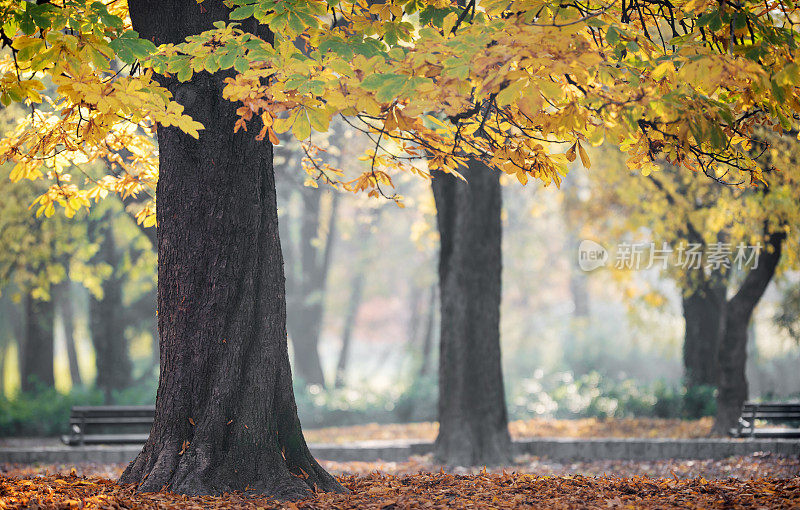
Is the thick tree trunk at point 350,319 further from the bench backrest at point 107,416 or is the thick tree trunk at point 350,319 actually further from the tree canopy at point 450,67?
the tree canopy at point 450,67

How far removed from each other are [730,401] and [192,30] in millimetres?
9724

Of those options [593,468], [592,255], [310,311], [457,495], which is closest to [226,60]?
[457,495]

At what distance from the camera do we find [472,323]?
9.30 metres

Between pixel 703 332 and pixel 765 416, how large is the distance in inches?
155

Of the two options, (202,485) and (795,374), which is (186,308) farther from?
(795,374)

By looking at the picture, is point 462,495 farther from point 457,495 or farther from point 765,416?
point 765,416

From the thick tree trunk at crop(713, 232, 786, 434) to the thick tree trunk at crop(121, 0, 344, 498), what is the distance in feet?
26.3

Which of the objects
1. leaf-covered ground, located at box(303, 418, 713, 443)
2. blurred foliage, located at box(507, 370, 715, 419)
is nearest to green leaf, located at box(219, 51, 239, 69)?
leaf-covered ground, located at box(303, 418, 713, 443)

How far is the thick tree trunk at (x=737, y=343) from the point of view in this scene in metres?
11.1

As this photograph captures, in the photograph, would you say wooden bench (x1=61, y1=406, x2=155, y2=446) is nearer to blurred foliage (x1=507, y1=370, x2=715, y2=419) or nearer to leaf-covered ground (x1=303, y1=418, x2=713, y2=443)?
leaf-covered ground (x1=303, y1=418, x2=713, y2=443)

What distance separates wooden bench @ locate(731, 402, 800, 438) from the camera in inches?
412

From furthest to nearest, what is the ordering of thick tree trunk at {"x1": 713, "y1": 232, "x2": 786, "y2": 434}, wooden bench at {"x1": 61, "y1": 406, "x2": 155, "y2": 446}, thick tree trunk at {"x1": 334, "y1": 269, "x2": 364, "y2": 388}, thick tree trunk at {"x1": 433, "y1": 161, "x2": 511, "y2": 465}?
thick tree trunk at {"x1": 334, "y1": 269, "x2": 364, "y2": 388}, thick tree trunk at {"x1": 713, "y1": 232, "x2": 786, "y2": 434}, wooden bench at {"x1": 61, "y1": 406, "x2": 155, "y2": 446}, thick tree trunk at {"x1": 433, "y1": 161, "x2": 511, "y2": 465}

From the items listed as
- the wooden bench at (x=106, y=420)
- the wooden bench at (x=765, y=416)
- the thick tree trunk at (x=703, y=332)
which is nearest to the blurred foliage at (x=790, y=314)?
the thick tree trunk at (x=703, y=332)

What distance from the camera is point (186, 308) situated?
5.34 metres
